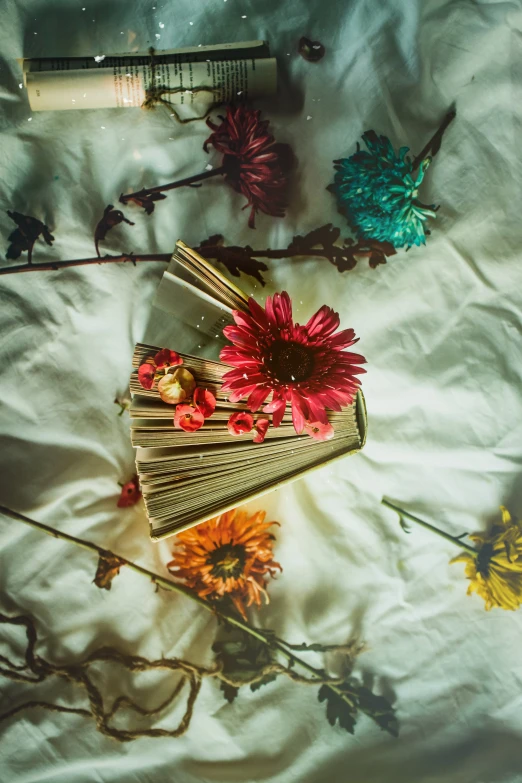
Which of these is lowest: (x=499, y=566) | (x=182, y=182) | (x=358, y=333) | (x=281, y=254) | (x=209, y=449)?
(x=499, y=566)

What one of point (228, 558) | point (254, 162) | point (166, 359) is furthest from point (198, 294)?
point (228, 558)

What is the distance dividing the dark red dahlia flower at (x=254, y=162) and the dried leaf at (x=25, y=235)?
0.23m

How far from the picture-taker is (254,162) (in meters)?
0.68

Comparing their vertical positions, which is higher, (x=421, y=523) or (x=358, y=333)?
(x=358, y=333)

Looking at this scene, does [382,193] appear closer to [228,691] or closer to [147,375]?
A: [147,375]

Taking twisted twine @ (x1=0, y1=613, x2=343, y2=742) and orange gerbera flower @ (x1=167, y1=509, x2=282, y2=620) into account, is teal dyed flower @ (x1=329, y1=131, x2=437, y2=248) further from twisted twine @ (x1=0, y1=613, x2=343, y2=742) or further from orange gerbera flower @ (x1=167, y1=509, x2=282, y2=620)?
twisted twine @ (x1=0, y1=613, x2=343, y2=742)

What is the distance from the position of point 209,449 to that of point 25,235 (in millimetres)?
370

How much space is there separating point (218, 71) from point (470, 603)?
751mm

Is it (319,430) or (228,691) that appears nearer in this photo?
(319,430)

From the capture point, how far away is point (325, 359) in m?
0.54

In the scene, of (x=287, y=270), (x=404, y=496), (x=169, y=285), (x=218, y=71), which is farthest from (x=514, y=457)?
(x=218, y=71)

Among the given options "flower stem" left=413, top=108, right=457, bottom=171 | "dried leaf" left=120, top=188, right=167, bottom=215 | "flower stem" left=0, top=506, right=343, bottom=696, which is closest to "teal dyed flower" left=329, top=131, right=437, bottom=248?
"flower stem" left=413, top=108, right=457, bottom=171

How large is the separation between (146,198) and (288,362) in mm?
312

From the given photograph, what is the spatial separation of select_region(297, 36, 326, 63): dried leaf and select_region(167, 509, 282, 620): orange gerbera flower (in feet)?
1.94
